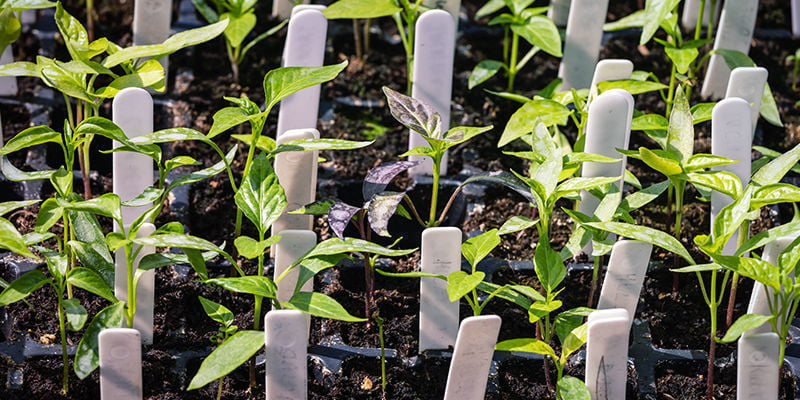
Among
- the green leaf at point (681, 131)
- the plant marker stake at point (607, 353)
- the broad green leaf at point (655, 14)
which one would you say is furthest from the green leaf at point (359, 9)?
the plant marker stake at point (607, 353)

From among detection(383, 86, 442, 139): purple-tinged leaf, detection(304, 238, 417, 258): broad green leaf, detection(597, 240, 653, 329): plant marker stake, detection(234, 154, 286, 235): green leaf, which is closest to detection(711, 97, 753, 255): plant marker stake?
detection(597, 240, 653, 329): plant marker stake

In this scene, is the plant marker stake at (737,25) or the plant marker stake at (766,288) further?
the plant marker stake at (737,25)

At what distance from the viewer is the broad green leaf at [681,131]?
1388 mm

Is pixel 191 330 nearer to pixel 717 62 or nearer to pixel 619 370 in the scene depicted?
pixel 619 370

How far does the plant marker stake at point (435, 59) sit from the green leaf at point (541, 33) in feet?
0.62

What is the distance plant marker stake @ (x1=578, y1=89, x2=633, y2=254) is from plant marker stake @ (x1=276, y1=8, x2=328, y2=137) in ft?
1.40

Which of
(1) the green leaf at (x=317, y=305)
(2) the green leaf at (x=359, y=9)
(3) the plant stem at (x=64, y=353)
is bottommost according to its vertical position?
(3) the plant stem at (x=64, y=353)

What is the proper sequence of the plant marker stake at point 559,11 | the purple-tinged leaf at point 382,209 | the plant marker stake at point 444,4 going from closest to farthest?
the purple-tinged leaf at point 382,209 → the plant marker stake at point 444,4 → the plant marker stake at point 559,11

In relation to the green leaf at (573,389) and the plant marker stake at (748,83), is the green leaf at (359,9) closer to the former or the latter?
the plant marker stake at (748,83)

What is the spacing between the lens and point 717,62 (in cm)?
190

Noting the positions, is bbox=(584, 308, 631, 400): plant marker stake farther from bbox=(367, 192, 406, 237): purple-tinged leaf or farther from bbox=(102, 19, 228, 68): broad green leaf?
bbox=(102, 19, 228, 68): broad green leaf

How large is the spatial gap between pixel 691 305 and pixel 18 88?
4.15ft

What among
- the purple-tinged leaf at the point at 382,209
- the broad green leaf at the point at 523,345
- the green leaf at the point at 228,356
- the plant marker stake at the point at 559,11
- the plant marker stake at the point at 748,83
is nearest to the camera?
the green leaf at the point at 228,356

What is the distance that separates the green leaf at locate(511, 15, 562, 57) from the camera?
169 centimetres
